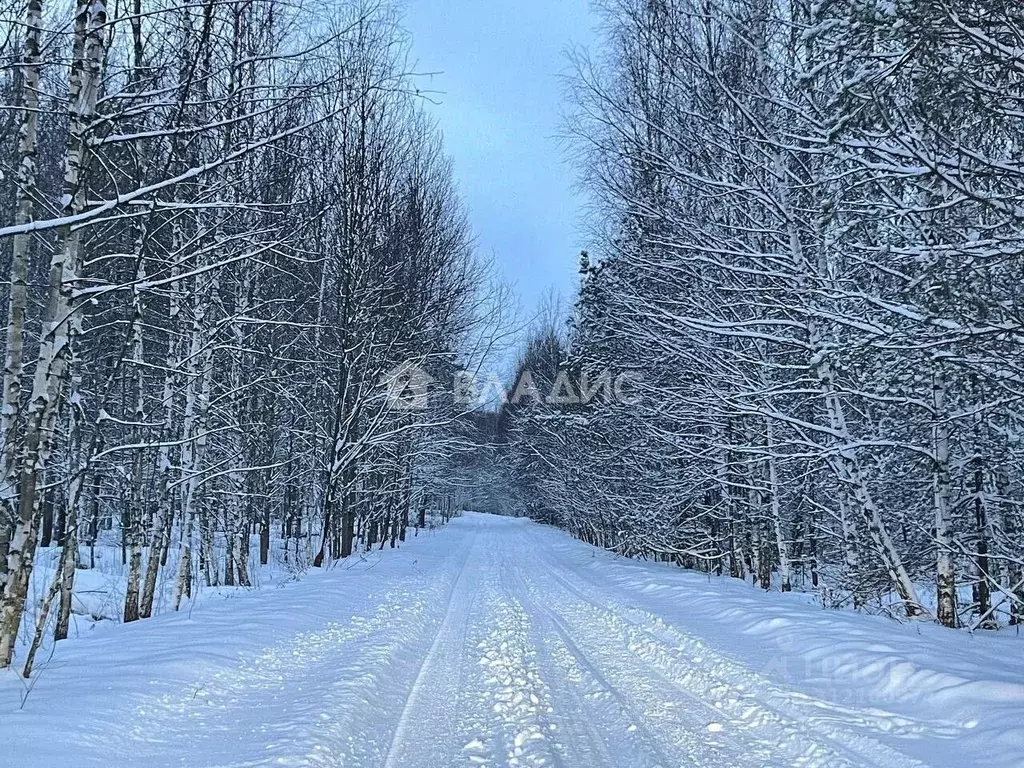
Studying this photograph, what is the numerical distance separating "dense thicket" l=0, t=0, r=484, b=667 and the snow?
153 cm

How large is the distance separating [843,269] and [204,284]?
431 inches

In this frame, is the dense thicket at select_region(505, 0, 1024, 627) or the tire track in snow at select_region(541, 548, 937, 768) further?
the dense thicket at select_region(505, 0, 1024, 627)

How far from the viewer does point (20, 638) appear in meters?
9.83

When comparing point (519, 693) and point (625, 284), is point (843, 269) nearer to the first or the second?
→ point (625, 284)

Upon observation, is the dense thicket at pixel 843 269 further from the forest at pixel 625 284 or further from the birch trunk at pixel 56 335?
the birch trunk at pixel 56 335

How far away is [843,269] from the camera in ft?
36.2

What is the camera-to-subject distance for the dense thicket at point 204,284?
18.1 feet

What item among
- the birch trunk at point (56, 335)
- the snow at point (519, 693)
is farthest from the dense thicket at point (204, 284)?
the snow at point (519, 693)

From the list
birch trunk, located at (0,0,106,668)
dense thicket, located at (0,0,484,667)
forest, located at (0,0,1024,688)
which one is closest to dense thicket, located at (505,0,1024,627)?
forest, located at (0,0,1024,688)

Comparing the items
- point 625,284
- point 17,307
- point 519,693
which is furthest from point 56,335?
point 625,284

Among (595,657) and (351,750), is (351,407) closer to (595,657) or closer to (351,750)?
(595,657)

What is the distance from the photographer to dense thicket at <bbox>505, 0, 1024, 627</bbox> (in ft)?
18.4

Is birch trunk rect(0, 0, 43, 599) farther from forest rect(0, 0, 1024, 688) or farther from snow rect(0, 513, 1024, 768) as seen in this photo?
snow rect(0, 513, 1024, 768)

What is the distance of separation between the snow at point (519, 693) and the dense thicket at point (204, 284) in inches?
60.4
